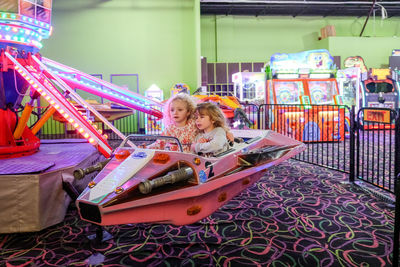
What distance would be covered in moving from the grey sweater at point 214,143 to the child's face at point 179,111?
0.25 meters

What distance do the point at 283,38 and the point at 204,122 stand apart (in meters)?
11.2

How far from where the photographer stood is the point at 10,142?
137 inches

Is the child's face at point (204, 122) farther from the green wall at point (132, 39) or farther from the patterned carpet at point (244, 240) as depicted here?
the green wall at point (132, 39)

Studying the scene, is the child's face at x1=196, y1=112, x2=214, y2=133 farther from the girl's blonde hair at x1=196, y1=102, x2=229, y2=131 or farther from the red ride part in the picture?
the red ride part

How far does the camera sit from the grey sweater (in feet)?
8.66

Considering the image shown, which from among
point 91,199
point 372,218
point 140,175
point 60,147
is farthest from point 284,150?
point 60,147

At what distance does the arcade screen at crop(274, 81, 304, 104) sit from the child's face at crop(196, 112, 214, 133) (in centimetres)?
506

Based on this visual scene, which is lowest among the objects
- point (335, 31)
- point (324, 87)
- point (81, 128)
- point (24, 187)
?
point (24, 187)

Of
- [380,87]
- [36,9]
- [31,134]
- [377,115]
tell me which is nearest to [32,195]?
[31,134]

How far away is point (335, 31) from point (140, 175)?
1268 cm

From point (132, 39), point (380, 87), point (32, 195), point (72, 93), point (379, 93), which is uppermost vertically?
point (132, 39)

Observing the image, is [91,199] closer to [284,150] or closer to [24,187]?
[24,187]

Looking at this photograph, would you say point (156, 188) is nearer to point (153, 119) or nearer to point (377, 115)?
point (377, 115)

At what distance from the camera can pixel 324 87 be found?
783cm
